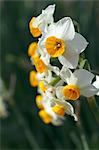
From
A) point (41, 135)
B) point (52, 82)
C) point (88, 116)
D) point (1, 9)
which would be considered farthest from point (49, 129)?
point (52, 82)

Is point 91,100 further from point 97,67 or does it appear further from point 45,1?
point 45,1

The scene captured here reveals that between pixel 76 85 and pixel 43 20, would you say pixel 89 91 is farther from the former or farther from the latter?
pixel 43 20

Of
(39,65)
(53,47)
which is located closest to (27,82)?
(39,65)

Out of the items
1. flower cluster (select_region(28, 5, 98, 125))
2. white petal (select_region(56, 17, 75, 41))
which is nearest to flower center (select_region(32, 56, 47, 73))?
flower cluster (select_region(28, 5, 98, 125))

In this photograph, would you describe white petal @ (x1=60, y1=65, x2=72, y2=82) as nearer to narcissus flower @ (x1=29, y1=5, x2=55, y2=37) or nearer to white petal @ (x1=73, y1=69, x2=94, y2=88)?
white petal @ (x1=73, y1=69, x2=94, y2=88)

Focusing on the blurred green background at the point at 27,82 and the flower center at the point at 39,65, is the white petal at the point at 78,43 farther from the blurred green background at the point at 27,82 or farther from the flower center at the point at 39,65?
the blurred green background at the point at 27,82

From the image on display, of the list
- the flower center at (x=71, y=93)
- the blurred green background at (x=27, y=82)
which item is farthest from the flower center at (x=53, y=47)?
the blurred green background at (x=27, y=82)
